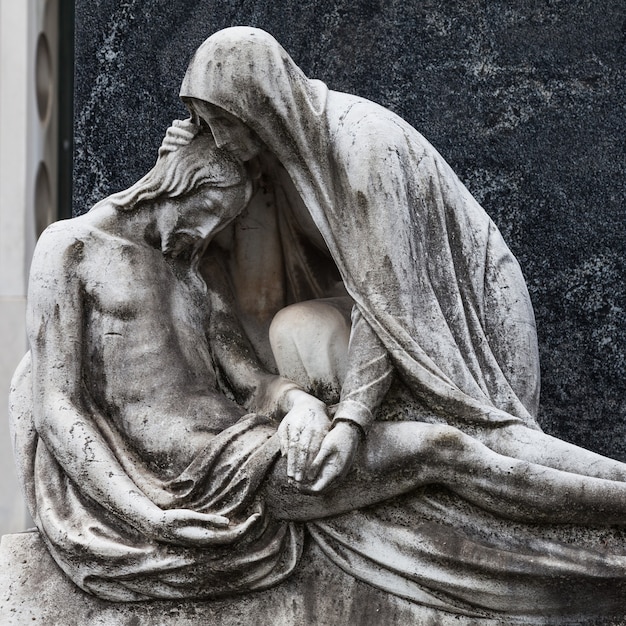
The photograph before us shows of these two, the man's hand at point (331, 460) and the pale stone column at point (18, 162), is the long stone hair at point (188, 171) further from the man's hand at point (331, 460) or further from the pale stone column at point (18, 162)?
the pale stone column at point (18, 162)

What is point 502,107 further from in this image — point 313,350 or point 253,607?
point 253,607

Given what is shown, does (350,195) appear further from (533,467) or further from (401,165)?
(533,467)

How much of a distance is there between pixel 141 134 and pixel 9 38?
259 centimetres

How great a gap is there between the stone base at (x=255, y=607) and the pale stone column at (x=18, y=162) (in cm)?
373

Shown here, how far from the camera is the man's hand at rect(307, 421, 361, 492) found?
448 centimetres

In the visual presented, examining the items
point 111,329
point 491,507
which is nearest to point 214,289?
point 111,329

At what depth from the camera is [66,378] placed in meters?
4.82

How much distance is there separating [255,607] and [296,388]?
554mm

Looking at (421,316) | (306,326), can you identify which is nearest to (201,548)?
(306,326)

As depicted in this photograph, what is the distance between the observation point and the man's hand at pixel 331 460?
4.48 meters

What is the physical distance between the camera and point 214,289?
5035 mm

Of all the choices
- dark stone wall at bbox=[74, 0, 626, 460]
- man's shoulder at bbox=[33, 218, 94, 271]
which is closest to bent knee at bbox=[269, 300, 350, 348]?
man's shoulder at bbox=[33, 218, 94, 271]

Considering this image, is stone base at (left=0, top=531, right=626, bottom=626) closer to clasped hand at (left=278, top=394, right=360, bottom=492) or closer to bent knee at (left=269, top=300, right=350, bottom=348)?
clasped hand at (left=278, top=394, right=360, bottom=492)

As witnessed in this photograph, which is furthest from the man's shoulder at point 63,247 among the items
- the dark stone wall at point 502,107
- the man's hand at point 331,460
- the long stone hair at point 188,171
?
the dark stone wall at point 502,107
